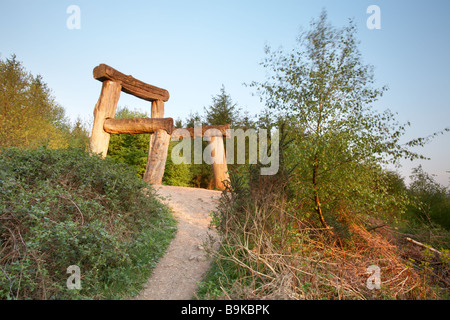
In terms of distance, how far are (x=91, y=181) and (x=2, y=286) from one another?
3267 mm

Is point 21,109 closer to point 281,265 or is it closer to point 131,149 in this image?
point 131,149

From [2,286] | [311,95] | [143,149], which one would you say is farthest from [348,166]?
[143,149]

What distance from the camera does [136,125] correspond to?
36.3 ft

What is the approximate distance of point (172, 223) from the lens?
751 cm

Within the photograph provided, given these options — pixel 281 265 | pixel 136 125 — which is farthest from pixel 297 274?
pixel 136 125

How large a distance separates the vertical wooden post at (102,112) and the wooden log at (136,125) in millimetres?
208

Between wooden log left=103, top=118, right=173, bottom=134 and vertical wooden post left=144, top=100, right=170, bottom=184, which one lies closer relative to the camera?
wooden log left=103, top=118, right=173, bottom=134

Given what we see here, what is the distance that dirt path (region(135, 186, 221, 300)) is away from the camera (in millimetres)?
4855

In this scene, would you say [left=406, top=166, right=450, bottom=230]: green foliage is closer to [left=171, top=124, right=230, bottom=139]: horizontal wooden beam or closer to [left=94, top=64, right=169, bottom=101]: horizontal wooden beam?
[left=171, top=124, right=230, bottom=139]: horizontal wooden beam

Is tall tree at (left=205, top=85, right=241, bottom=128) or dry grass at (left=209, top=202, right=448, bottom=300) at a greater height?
tall tree at (left=205, top=85, right=241, bottom=128)

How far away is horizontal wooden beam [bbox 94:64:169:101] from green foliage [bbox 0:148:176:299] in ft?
13.4

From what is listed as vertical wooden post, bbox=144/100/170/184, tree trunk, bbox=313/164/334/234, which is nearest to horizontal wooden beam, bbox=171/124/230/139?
vertical wooden post, bbox=144/100/170/184

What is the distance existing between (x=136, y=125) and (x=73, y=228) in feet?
22.3
